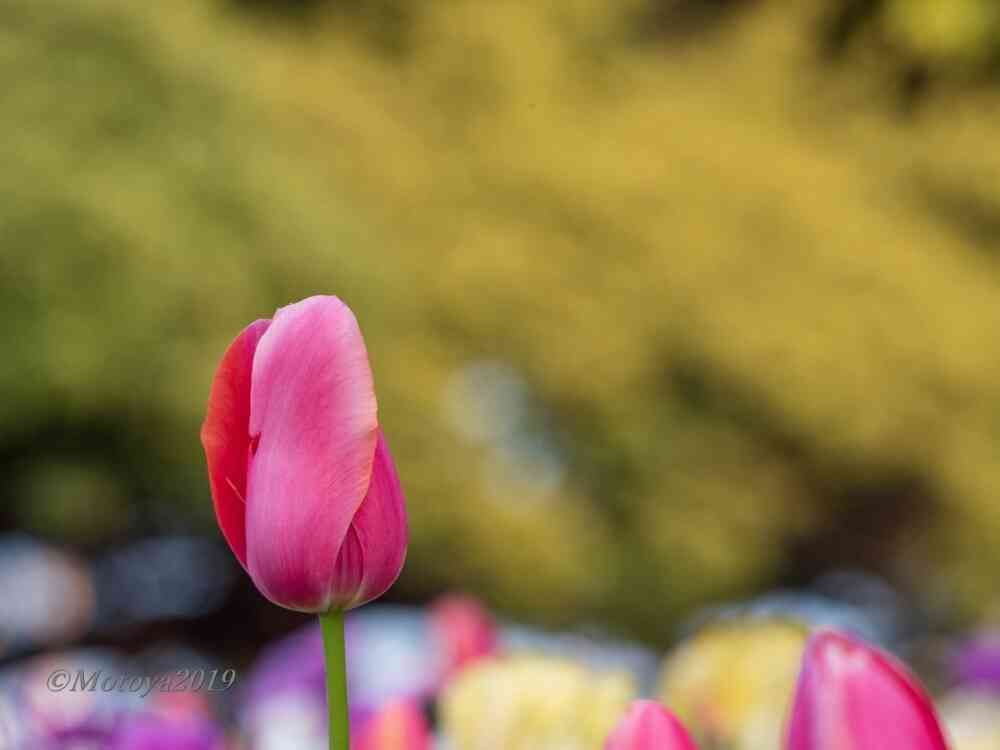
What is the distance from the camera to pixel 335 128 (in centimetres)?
248

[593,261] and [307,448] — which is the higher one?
[307,448]

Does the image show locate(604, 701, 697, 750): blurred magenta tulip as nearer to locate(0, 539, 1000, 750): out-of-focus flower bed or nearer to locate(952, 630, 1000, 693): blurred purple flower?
locate(0, 539, 1000, 750): out-of-focus flower bed

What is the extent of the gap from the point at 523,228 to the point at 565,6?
41 centimetres

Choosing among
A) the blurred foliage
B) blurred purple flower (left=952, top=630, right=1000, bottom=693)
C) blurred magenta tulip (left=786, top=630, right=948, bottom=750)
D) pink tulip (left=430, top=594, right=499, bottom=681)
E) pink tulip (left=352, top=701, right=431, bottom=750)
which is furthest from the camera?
the blurred foliage

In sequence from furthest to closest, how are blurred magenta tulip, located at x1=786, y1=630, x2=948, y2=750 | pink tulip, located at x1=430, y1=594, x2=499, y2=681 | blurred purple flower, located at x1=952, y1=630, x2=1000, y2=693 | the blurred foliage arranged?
the blurred foliage → blurred purple flower, located at x1=952, y1=630, x2=1000, y2=693 → pink tulip, located at x1=430, y1=594, x2=499, y2=681 → blurred magenta tulip, located at x1=786, y1=630, x2=948, y2=750

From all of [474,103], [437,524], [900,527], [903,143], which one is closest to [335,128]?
[474,103]

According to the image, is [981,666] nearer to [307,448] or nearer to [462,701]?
[462,701]

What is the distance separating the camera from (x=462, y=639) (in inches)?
26.4

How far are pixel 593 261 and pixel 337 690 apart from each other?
2.29 m

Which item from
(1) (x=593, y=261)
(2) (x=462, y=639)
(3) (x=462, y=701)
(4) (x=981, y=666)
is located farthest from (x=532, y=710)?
(1) (x=593, y=261)

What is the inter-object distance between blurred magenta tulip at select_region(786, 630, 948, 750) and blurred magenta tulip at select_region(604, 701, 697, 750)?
0.03 meters

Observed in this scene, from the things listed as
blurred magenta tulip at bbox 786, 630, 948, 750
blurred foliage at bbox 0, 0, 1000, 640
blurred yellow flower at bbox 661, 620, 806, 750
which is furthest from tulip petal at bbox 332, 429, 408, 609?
blurred foliage at bbox 0, 0, 1000, 640

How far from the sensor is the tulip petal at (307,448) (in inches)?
13.3

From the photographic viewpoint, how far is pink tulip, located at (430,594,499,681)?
0.66m
